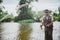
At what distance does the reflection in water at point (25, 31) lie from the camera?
1764mm

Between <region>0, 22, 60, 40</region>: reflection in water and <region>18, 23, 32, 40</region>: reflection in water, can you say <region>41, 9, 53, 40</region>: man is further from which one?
<region>18, 23, 32, 40</region>: reflection in water

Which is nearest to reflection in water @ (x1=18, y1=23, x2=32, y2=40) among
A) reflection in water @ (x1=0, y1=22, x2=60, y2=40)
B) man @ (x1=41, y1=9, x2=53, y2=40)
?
reflection in water @ (x1=0, y1=22, x2=60, y2=40)

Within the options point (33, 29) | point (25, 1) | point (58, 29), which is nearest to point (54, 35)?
point (58, 29)

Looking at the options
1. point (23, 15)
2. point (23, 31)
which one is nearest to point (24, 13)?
point (23, 15)

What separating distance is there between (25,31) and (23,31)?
0.02 m

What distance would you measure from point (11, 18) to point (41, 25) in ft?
1.06

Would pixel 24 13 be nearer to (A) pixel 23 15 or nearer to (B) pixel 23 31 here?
(A) pixel 23 15

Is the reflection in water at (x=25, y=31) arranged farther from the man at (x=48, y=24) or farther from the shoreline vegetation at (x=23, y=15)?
the man at (x=48, y=24)

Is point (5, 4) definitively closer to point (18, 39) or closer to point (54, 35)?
point (18, 39)

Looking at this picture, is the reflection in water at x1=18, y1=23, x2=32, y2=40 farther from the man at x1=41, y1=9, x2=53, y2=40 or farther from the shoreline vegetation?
the man at x1=41, y1=9, x2=53, y2=40

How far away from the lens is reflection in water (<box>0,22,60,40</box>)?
5.77 ft

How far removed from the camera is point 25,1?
5.91ft

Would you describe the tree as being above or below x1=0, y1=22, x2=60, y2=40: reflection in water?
above

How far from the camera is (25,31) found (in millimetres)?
1781
